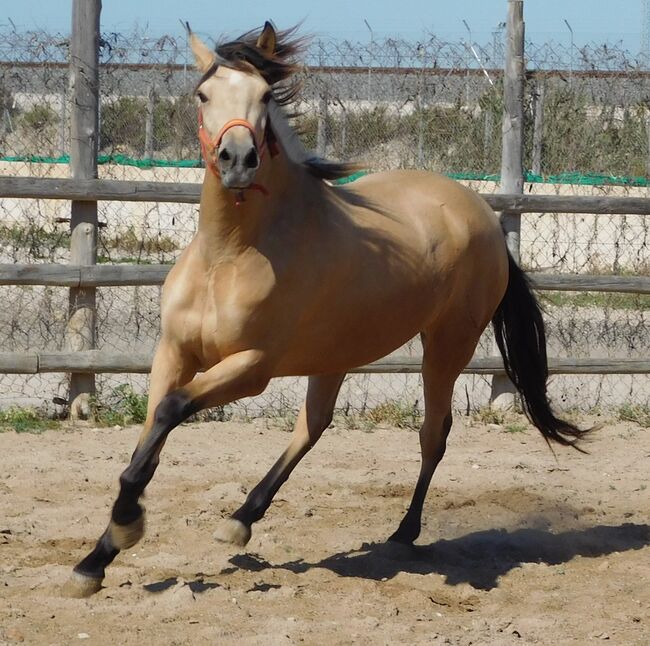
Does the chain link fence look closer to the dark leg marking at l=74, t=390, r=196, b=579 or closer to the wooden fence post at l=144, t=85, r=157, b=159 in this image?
the wooden fence post at l=144, t=85, r=157, b=159

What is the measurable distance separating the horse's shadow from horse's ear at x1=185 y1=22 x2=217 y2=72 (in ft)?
6.49

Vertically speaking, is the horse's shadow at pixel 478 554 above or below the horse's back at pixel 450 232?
below

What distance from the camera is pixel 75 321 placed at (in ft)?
23.3

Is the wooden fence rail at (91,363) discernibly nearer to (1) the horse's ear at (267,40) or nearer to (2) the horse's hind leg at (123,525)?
(2) the horse's hind leg at (123,525)

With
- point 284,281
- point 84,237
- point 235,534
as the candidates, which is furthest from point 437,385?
point 84,237

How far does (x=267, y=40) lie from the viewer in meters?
3.88

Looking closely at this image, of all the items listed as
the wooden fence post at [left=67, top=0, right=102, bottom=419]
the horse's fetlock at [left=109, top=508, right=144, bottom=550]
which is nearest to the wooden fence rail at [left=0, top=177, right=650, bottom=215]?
the wooden fence post at [left=67, top=0, right=102, bottom=419]

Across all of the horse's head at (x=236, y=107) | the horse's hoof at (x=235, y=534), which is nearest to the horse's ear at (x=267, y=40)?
the horse's head at (x=236, y=107)

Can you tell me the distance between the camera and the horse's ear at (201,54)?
3.95 metres

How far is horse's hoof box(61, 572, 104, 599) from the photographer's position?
384 cm

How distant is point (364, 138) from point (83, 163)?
2438 mm

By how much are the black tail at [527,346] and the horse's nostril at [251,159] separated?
2.42m

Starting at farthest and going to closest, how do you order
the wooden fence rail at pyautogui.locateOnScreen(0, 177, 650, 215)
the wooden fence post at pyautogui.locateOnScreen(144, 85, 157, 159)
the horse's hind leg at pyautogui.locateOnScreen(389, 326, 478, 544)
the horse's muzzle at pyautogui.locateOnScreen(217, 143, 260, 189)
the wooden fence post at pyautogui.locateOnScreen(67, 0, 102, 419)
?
the wooden fence post at pyautogui.locateOnScreen(144, 85, 157, 159) → the wooden fence post at pyautogui.locateOnScreen(67, 0, 102, 419) → the wooden fence rail at pyautogui.locateOnScreen(0, 177, 650, 215) → the horse's hind leg at pyautogui.locateOnScreen(389, 326, 478, 544) → the horse's muzzle at pyautogui.locateOnScreen(217, 143, 260, 189)

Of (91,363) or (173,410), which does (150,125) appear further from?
(173,410)
